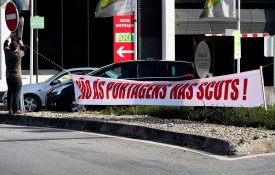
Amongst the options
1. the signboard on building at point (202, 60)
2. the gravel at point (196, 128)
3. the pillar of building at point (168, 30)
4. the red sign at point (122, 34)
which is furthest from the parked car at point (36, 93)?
the pillar of building at point (168, 30)

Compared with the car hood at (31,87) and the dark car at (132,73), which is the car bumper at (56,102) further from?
the car hood at (31,87)

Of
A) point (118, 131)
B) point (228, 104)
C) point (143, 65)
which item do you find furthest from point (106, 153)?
point (143, 65)

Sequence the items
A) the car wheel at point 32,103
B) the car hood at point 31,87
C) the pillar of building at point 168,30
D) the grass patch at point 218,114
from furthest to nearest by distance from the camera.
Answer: the pillar of building at point 168,30
the car hood at point 31,87
the car wheel at point 32,103
the grass patch at point 218,114

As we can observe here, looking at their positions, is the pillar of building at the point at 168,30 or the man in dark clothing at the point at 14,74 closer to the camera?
the man in dark clothing at the point at 14,74

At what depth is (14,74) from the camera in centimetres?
1669

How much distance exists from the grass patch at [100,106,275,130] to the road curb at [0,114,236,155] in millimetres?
1810

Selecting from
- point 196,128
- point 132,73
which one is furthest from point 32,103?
point 196,128

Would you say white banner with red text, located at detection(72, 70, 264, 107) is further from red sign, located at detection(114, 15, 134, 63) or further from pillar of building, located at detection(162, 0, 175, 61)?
pillar of building, located at detection(162, 0, 175, 61)

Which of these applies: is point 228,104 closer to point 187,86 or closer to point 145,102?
point 187,86

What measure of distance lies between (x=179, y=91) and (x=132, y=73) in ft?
13.4

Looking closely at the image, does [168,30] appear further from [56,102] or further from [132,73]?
[56,102]

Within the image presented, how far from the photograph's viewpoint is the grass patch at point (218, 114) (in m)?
13.9

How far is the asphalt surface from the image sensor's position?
38.1ft

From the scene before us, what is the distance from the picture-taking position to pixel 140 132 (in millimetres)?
13516
